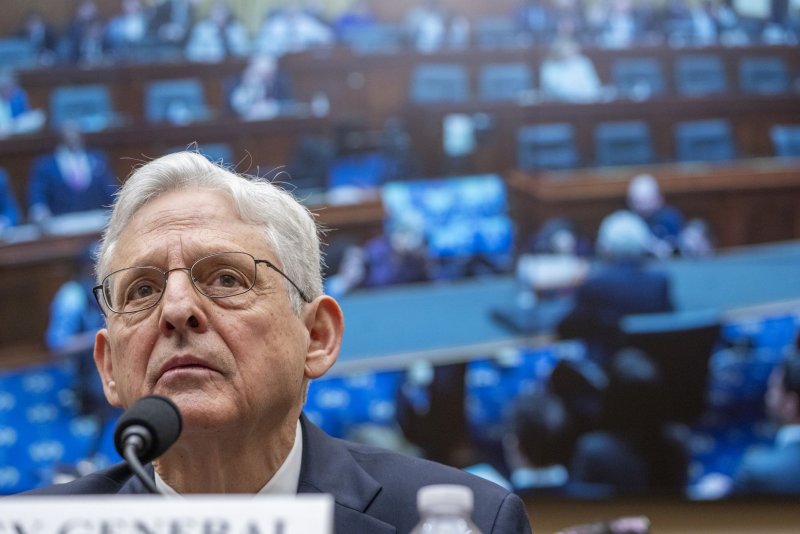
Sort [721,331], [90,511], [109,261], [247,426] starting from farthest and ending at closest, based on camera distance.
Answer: [721,331]
[109,261]
[247,426]
[90,511]

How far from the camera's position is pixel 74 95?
4047mm

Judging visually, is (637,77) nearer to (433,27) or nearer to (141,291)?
Answer: (433,27)

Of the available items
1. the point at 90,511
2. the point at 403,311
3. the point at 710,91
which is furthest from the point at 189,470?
the point at 710,91

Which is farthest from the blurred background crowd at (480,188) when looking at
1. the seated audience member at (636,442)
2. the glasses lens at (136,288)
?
the glasses lens at (136,288)

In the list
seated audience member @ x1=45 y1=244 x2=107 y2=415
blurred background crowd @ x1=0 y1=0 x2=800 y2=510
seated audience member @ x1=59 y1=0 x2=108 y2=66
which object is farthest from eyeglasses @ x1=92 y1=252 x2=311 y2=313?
seated audience member @ x1=59 y1=0 x2=108 y2=66

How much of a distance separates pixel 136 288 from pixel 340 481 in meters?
0.44

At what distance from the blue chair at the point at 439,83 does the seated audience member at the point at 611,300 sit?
0.90 metres

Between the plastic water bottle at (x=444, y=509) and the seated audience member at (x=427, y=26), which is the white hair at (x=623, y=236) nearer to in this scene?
the seated audience member at (x=427, y=26)

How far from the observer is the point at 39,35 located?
4.05 metres

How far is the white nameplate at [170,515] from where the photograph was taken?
0.81m

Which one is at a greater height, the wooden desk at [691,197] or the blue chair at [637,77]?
the blue chair at [637,77]

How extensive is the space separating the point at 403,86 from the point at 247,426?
110 inches

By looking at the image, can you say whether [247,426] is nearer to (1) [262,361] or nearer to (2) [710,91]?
(1) [262,361]

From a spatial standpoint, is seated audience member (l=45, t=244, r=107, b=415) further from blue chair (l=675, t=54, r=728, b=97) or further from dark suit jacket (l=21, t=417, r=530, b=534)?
blue chair (l=675, t=54, r=728, b=97)
